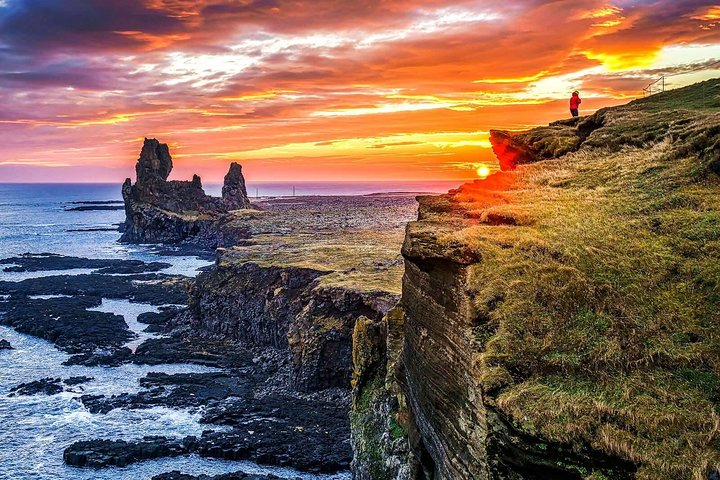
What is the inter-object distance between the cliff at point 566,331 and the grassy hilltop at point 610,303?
49 mm

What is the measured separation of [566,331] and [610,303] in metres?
2.03

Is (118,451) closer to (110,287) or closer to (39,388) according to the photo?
(39,388)

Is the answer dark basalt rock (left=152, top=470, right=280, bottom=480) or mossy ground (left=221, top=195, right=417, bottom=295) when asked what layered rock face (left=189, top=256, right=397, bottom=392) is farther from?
dark basalt rock (left=152, top=470, right=280, bottom=480)

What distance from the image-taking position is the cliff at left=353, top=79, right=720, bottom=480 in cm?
1530

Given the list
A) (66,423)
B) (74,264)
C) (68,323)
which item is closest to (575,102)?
(66,423)

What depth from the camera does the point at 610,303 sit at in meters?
19.5

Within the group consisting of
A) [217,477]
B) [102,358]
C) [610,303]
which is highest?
[610,303]

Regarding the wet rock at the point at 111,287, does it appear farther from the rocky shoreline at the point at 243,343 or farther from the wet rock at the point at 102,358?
the wet rock at the point at 102,358

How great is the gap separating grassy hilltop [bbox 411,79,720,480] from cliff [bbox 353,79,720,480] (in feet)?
0.16

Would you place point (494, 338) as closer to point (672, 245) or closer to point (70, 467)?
point (672, 245)

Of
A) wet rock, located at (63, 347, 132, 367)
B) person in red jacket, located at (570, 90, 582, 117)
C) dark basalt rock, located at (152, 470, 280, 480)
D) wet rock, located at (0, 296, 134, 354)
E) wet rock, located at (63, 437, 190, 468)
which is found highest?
person in red jacket, located at (570, 90, 582, 117)

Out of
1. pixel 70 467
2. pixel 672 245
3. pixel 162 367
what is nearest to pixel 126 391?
pixel 162 367

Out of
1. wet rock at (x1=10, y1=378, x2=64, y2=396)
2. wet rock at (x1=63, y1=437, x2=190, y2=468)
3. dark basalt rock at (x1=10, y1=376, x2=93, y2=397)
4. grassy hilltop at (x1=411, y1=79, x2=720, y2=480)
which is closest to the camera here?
grassy hilltop at (x1=411, y1=79, x2=720, y2=480)

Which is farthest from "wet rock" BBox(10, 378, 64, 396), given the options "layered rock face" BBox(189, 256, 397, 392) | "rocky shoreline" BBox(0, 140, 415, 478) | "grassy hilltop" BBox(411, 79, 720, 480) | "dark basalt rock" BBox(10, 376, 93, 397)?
"grassy hilltop" BBox(411, 79, 720, 480)
